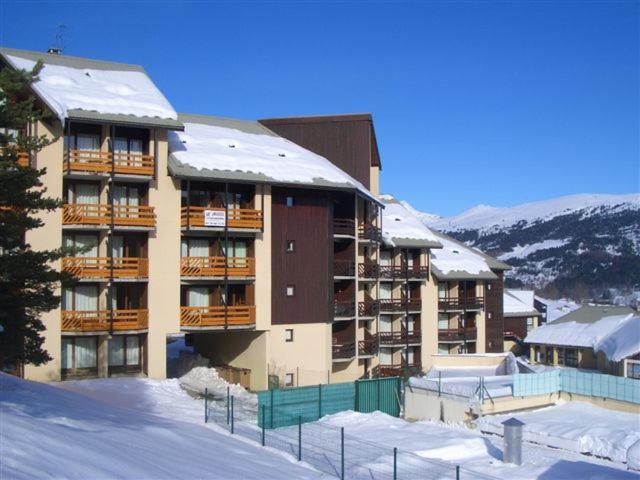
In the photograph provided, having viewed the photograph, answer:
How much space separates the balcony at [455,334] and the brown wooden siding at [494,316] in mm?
2729

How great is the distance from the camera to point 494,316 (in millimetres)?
61688

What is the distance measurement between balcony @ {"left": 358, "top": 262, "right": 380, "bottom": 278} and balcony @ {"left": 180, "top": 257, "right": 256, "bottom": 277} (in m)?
12.0

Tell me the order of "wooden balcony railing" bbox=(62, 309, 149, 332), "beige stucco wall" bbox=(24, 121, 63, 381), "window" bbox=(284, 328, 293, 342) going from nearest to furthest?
"beige stucco wall" bbox=(24, 121, 63, 381)
"wooden balcony railing" bbox=(62, 309, 149, 332)
"window" bbox=(284, 328, 293, 342)

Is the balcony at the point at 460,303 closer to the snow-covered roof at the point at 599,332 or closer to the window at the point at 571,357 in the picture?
the snow-covered roof at the point at 599,332

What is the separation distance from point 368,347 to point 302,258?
11157mm

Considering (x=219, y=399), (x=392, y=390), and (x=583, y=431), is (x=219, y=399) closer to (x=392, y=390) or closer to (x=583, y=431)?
(x=392, y=390)

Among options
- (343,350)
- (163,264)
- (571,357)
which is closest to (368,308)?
(343,350)

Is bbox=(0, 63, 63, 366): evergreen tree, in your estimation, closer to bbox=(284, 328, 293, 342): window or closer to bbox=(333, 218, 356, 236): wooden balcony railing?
bbox=(284, 328, 293, 342): window

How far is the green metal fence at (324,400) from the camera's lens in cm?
2725

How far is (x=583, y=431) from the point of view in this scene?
30797 millimetres

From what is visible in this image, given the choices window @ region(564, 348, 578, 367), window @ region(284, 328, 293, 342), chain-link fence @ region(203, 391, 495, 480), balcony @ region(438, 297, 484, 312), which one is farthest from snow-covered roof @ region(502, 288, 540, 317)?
chain-link fence @ region(203, 391, 495, 480)

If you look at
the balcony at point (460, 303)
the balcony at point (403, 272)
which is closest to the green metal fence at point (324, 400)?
the balcony at point (403, 272)

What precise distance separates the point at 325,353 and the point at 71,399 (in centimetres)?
1798

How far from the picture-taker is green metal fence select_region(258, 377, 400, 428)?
27.2 m
